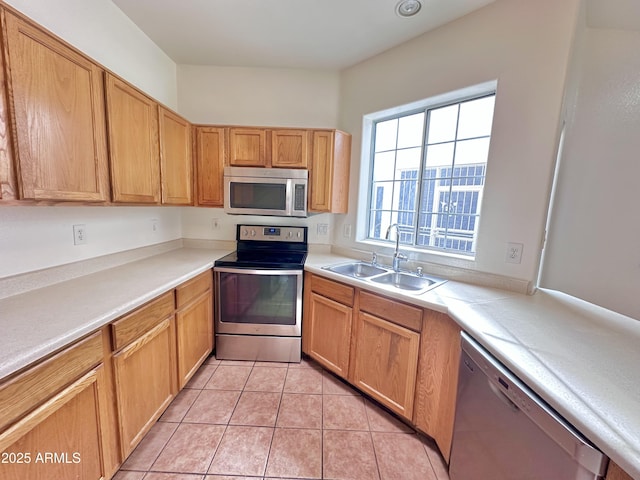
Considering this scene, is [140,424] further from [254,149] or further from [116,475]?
[254,149]

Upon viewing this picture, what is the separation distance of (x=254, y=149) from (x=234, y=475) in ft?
7.30

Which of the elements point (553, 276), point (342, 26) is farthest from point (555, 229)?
point (342, 26)

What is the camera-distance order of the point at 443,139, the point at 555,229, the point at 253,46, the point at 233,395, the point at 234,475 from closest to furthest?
the point at 234,475 < the point at 555,229 < the point at 233,395 < the point at 443,139 < the point at 253,46

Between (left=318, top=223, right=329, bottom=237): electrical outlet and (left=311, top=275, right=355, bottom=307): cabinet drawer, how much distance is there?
684mm

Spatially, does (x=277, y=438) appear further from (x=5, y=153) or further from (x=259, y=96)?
(x=259, y=96)

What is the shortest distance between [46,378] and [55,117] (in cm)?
105

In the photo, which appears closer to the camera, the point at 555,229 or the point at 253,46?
the point at 555,229

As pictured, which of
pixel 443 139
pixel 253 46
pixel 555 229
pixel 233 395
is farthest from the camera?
pixel 253 46

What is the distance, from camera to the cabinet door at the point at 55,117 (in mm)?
953

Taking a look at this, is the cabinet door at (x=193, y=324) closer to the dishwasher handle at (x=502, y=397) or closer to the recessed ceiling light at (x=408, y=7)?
the dishwasher handle at (x=502, y=397)

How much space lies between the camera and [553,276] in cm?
144

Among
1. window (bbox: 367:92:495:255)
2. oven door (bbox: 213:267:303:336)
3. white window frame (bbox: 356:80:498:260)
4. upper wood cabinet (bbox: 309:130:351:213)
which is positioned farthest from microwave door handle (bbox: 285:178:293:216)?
window (bbox: 367:92:495:255)

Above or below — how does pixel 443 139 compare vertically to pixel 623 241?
above

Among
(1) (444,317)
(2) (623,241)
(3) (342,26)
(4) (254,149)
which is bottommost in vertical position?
(1) (444,317)
